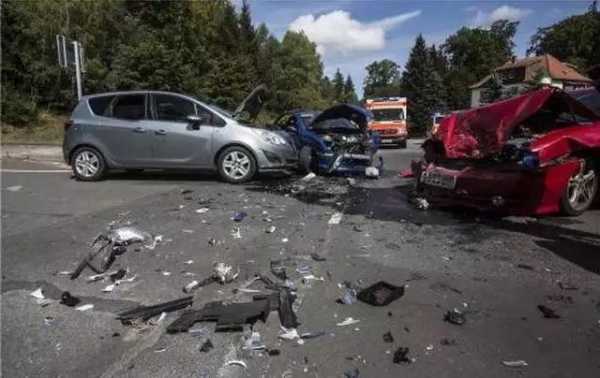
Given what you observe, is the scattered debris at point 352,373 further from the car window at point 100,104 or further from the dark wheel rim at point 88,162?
the car window at point 100,104

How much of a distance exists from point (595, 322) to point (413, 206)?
411cm

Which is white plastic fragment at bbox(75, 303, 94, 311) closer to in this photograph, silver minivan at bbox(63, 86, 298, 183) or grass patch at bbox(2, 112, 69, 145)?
silver minivan at bbox(63, 86, 298, 183)

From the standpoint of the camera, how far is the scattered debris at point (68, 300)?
4117mm

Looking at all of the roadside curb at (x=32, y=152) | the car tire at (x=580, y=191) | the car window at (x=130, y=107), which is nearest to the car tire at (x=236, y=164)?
the car window at (x=130, y=107)

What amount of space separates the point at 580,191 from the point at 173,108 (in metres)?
7.23

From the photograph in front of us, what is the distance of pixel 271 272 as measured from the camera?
4773 mm

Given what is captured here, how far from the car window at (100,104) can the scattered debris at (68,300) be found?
6588 mm

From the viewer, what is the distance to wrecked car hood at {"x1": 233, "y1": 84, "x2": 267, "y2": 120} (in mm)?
10602

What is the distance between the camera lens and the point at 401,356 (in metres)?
3.18

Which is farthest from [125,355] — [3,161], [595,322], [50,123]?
[50,123]

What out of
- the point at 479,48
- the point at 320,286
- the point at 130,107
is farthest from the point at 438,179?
the point at 479,48

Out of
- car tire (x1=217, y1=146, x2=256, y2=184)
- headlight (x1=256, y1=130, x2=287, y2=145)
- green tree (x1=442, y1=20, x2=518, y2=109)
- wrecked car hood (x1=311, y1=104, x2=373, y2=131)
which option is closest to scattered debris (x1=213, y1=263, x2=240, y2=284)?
car tire (x1=217, y1=146, x2=256, y2=184)

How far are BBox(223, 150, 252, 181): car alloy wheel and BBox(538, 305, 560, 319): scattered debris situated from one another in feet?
21.9

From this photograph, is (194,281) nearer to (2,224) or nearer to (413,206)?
(2,224)
